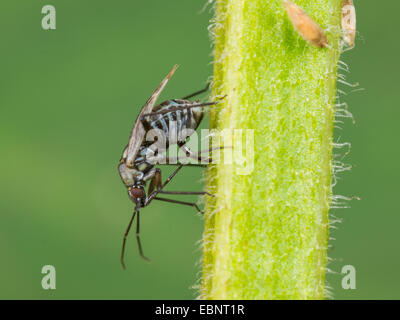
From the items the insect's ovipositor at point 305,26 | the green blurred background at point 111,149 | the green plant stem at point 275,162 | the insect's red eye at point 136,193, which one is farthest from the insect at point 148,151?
the insect's ovipositor at point 305,26

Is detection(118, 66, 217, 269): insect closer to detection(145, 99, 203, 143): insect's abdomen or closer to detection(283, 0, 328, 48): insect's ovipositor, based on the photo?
detection(145, 99, 203, 143): insect's abdomen

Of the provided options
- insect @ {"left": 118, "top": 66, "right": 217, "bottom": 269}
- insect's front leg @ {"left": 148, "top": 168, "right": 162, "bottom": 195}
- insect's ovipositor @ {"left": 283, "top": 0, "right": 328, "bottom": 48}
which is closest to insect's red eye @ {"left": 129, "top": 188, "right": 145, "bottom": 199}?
insect @ {"left": 118, "top": 66, "right": 217, "bottom": 269}

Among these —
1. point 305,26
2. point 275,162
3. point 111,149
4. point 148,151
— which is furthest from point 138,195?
point 305,26

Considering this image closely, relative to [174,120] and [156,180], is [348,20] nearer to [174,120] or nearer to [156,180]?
[174,120]

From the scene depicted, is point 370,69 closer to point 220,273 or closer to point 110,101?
point 110,101

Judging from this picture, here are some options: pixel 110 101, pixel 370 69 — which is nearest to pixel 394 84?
pixel 370 69
